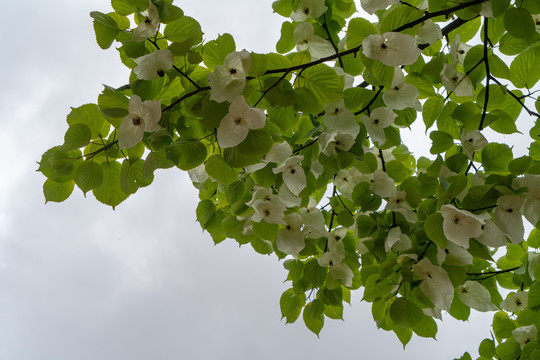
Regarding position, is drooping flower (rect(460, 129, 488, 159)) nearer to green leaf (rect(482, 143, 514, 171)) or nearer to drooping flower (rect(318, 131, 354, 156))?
green leaf (rect(482, 143, 514, 171))

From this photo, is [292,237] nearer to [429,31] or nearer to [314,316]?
[314,316]

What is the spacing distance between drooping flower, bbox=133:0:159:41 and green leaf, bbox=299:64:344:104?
9.4 inches

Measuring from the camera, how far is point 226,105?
68 centimetres

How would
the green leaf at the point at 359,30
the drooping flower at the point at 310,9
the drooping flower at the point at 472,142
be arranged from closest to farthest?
1. the green leaf at the point at 359,30
2. the drooping flower at the point at 472,142
3. the drooping flower at the point at 310,9

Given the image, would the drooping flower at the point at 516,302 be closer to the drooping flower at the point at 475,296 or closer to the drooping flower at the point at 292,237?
the drooping flower at the point at 475,296

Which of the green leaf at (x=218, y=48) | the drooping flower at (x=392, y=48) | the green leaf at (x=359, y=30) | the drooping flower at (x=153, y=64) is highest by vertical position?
the green leaf at (x=359, y=30)

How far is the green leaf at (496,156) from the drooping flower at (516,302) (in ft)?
1.40

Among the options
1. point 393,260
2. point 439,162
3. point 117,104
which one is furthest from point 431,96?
point 117,104

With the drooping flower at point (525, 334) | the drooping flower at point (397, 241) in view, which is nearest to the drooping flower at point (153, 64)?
the drooping flower at point (397, 241)

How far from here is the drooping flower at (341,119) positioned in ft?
2.87

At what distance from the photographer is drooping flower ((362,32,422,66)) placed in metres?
0.70

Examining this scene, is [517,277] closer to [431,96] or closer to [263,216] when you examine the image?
[431,96]

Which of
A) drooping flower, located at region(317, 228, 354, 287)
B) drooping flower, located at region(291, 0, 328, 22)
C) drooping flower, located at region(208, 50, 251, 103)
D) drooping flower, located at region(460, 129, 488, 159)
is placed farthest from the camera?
drooping flower, located at region(317, 228, 354, 287)

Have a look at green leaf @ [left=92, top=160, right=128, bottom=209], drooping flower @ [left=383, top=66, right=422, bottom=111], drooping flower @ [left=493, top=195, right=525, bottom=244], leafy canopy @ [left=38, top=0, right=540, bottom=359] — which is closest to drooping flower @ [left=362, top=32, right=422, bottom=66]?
leafy canopy @ [left=38, top=0, right=540, bottom=359]
